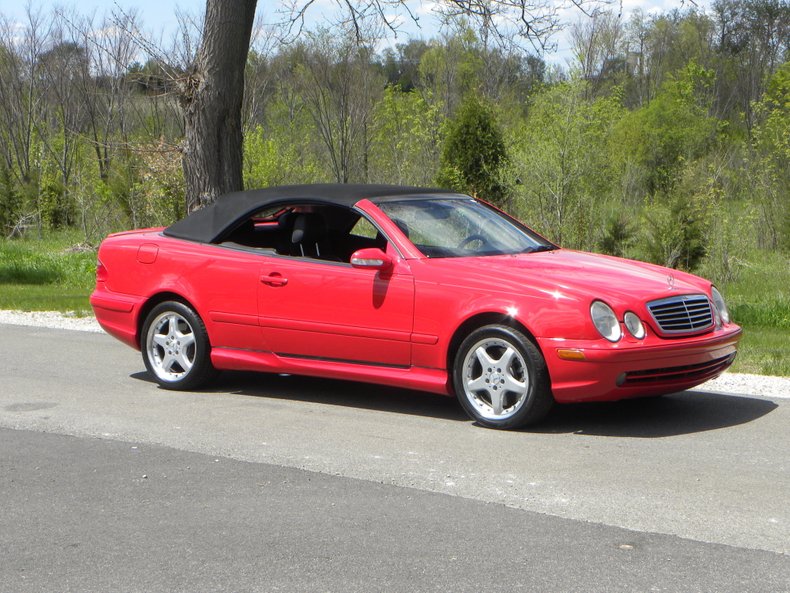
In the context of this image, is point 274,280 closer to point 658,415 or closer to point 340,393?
point 340,393

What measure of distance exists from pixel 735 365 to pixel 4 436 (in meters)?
5.85

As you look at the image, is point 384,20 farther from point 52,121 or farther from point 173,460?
point 52,121

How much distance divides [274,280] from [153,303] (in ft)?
4.22

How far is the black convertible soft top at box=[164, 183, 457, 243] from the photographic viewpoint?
798cm

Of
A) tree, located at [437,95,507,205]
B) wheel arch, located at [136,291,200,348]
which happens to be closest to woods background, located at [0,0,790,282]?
tree, located at [437,95,507,205]

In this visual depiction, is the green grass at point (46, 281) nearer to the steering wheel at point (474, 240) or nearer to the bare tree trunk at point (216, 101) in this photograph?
the bare tree trunk at point (216, 101)

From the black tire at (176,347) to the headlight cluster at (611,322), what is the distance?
308 cm

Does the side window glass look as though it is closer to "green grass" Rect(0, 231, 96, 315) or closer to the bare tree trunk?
the bare tree trunk

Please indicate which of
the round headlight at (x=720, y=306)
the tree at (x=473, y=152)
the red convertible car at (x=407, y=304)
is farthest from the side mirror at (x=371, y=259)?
the tree at (x=473, y=152)

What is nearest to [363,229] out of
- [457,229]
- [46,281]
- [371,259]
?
[457,229]

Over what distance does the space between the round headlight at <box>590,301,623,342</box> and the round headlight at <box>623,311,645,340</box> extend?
7cm

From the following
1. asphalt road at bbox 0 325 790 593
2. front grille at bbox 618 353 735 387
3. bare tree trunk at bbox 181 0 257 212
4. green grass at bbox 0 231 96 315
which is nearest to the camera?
asphalt road at bbox 0 325 790 593

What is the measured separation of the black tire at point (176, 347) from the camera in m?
8.30

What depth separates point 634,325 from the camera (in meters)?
6.62
